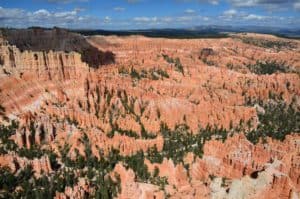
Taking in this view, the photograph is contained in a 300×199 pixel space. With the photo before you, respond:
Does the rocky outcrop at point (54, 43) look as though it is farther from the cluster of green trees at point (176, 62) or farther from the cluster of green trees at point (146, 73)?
the cluster of green trees at point (176, 62)

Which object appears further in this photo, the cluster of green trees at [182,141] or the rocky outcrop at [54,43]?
the rocky outcrop at [54,43]

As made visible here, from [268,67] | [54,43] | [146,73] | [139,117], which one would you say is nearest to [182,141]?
[139,117]

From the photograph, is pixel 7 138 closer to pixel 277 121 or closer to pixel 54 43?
pixel 277 121

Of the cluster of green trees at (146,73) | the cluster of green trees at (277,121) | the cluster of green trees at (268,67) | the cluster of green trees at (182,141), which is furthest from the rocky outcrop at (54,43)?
the cluster of green trees at (268,67)

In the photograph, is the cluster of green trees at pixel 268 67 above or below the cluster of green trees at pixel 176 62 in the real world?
below

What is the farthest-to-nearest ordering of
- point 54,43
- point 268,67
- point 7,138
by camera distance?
point 268,67
point 54,43
point 7,138

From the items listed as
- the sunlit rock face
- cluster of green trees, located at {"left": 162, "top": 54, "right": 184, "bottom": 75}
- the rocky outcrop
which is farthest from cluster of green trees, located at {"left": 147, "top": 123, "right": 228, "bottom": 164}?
cluster of green trees, located at {"left": 162, "top": 54, "right": 184, "bottom": 75}
